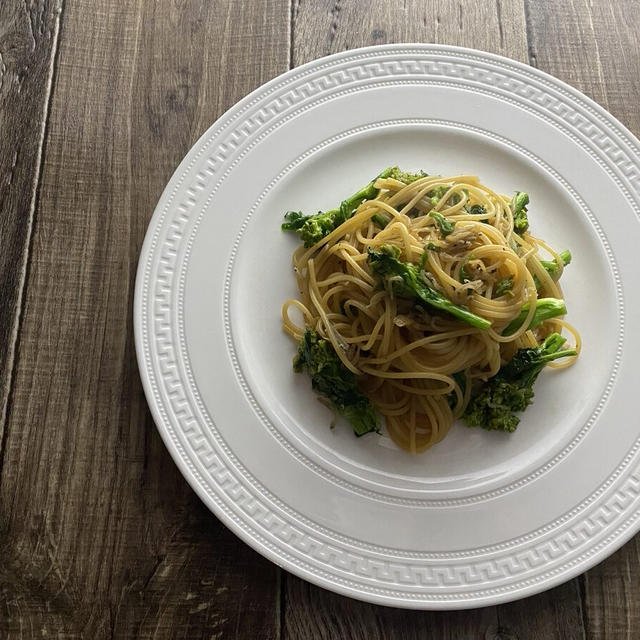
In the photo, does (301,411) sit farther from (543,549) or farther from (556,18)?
(556,18)

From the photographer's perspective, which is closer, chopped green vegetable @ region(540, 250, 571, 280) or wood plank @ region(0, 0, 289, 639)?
wood plank @ region(0, 0, 289, 639)

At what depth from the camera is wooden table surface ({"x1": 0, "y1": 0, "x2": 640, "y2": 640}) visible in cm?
298

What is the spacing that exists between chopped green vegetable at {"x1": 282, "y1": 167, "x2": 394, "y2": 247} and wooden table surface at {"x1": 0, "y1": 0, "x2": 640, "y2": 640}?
806 millimetres

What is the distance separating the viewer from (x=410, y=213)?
10.1 ft

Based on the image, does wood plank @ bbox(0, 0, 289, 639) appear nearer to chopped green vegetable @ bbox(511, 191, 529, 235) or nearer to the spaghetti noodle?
the spaghetti noodle

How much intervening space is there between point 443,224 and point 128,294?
156 centimetres

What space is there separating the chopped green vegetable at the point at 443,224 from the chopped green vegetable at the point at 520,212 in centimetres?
39

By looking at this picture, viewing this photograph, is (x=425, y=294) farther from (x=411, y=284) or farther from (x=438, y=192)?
(x=438, y=192)

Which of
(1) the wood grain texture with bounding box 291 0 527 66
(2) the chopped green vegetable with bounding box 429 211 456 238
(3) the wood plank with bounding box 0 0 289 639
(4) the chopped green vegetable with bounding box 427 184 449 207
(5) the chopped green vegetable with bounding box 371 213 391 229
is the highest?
(1) the wood grain texture with bounding box 291 0 527 66

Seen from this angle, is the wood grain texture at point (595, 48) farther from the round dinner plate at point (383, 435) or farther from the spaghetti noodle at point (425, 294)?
the spaghetti noodle at point (425, 294)

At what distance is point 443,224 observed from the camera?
287cm

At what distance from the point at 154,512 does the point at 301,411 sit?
2.65ft

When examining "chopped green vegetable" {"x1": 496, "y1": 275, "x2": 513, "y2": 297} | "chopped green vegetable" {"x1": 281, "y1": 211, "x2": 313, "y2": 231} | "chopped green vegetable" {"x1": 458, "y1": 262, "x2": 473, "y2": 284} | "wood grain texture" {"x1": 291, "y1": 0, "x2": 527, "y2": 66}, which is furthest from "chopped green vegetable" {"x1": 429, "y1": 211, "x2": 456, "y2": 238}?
"wood grain texture" {"x1": 291, "y1": 0, "x2": 527, "y2": 66}

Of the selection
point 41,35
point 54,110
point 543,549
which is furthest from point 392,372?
point 41,35
